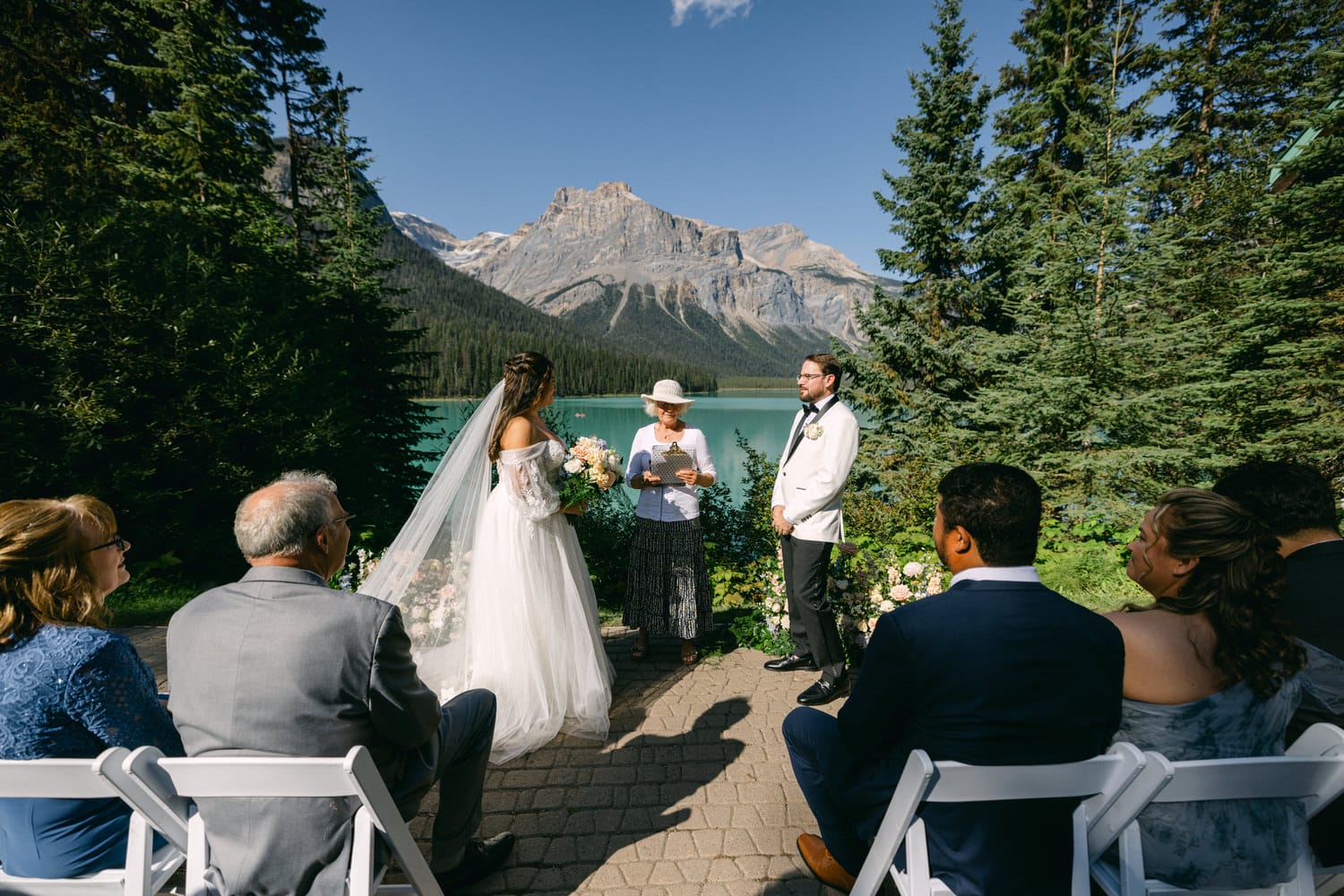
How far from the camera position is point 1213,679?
1.63m

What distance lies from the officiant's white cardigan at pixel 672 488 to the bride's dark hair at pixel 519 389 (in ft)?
3.35

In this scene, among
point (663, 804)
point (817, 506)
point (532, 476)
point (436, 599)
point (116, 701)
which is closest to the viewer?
point (116, 701)

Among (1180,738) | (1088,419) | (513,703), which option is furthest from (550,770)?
(1088,419)

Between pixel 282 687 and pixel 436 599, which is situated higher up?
pixel 282 687

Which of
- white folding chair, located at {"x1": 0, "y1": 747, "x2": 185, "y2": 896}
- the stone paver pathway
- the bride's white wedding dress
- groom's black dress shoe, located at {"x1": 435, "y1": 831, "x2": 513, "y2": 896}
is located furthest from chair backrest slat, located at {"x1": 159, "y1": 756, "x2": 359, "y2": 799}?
the bride's white wedding dress

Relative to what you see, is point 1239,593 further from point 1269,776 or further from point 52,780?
point 52,780

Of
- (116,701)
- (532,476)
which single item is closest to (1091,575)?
(532,476)

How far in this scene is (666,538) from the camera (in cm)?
440

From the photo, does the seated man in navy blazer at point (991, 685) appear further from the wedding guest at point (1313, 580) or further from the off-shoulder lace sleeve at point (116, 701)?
the off-shoulder lace sleeve at point (116, 701)

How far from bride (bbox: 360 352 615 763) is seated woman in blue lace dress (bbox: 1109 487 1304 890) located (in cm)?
281

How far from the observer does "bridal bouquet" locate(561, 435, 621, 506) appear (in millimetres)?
3732

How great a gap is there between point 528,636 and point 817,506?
212cm

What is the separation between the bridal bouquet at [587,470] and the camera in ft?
12.2

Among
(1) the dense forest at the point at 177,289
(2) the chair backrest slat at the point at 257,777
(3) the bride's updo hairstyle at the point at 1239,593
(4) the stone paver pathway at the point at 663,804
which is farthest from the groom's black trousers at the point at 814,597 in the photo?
(1) the dense forest at the point at 177,289
